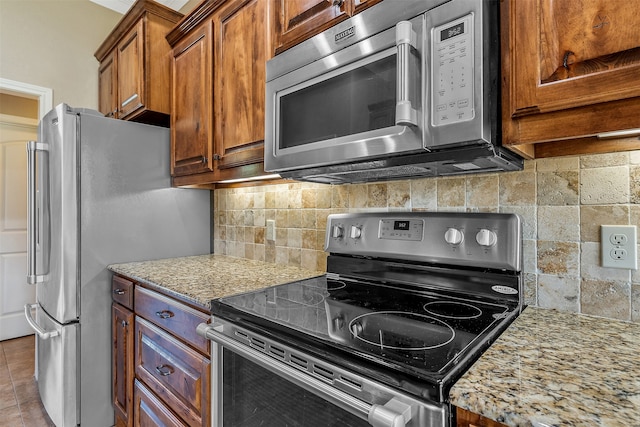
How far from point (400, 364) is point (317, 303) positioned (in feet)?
1.57

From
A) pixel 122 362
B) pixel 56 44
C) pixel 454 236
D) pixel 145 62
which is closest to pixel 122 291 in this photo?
pixel 122 362

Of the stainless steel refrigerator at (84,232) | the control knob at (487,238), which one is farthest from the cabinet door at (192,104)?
the control knob at (487,238)

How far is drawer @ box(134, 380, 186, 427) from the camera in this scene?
4.49 ft

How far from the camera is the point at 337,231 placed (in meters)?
1.44

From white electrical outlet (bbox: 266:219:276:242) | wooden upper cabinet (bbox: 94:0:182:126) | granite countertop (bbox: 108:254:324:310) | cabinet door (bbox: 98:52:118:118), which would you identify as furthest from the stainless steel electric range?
cabinet door (bbox: 98:52:118:118)

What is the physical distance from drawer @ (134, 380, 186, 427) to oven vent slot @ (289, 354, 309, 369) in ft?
2.53

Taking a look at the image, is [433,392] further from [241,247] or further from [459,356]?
[241,247]

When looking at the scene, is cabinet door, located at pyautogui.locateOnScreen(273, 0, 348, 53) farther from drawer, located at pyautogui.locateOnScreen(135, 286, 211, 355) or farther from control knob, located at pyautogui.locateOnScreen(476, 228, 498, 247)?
drawer, located at pyautogui.locateOnScreen(135, 286, 211, 355)

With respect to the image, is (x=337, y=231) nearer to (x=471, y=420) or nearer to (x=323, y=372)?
(x=323, y=372)

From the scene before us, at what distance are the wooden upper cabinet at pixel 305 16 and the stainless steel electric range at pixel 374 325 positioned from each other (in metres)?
0.71

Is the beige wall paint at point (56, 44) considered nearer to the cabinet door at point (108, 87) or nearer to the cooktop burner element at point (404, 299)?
the cabinet door at point (108, 87)

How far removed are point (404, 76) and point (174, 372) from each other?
134 cm

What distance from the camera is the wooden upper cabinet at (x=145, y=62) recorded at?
80.2 inches

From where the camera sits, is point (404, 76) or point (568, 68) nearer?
point (568, 68)
